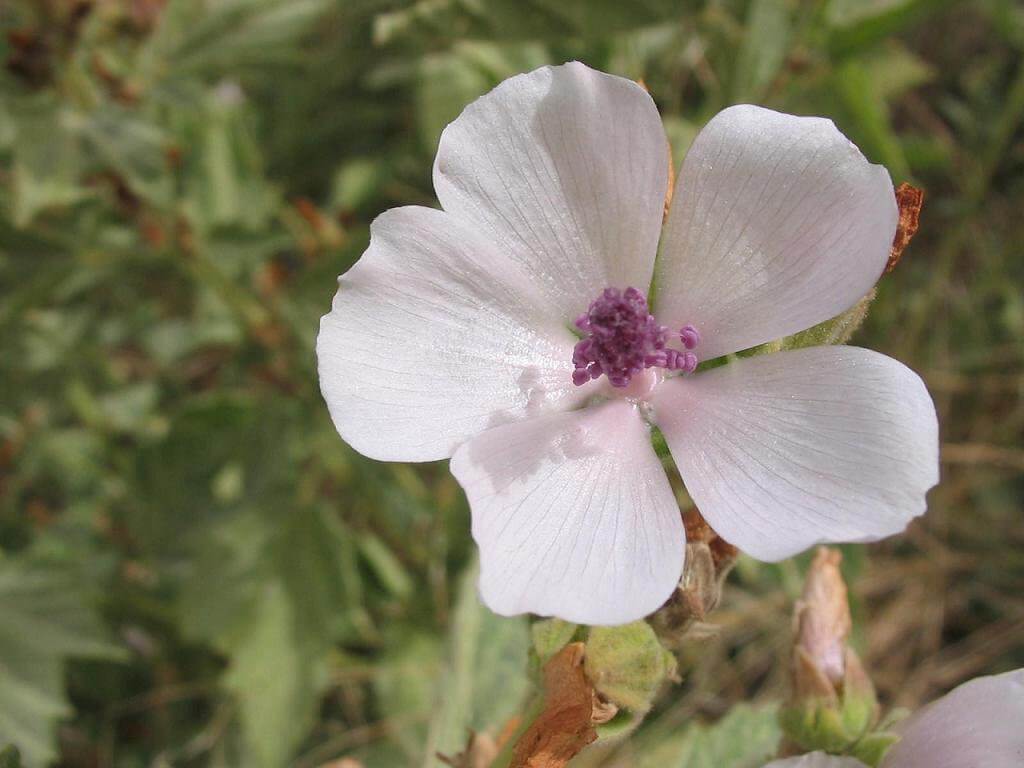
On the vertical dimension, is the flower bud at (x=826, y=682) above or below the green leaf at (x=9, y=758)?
below

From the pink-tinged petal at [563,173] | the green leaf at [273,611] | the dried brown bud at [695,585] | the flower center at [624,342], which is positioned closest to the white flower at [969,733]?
the dried brown bud at [695,585]

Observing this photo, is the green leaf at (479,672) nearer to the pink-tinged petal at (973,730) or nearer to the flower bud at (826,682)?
the flower bud at (826,682)

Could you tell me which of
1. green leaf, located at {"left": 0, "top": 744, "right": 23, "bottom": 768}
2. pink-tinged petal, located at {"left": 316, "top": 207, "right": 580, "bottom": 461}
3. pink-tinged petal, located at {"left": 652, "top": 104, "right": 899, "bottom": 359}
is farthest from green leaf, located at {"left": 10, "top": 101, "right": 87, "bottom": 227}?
pink-tinged petal, located at {"left": 652, "top": 104, "right": 899, "bottom": 359}

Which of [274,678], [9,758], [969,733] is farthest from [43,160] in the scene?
[969,733]

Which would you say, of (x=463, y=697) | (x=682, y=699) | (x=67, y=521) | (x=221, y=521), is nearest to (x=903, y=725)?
(x=463, y=697)

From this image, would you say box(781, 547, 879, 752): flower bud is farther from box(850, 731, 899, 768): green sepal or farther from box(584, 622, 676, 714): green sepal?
box(584, 622, 676, 714): green sepal

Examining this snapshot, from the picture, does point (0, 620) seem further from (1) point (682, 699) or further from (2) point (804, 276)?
(2) point (804, 276)
